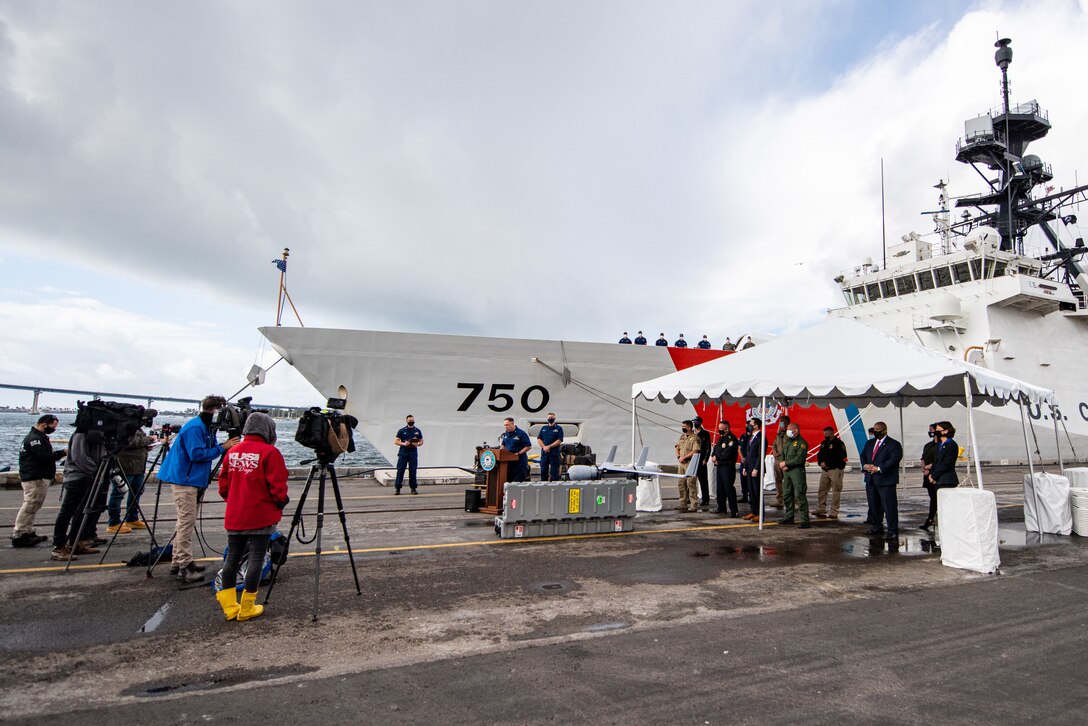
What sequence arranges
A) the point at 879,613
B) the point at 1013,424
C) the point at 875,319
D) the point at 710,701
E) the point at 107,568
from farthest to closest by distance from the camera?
the point at 875,319
the point at 1013,424
the point at 107,568
the point at 879,613
the point at 710,701

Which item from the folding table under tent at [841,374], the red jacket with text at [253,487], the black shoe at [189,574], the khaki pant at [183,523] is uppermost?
the folding table under tent at [841,374]

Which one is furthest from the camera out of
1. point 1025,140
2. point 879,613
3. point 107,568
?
point 1025,140

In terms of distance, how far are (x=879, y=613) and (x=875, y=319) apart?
17567mm

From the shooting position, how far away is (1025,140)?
23.2 meters

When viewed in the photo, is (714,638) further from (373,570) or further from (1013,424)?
(1013,424)

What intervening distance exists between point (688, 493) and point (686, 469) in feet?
1.40

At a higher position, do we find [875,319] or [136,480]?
[875,319]

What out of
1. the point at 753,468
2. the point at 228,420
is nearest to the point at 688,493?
the point at 753,468

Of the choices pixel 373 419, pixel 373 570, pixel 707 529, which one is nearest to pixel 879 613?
pixel 707 529

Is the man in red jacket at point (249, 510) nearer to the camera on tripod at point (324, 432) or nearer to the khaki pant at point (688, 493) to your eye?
the camera on tripod at point (324, 432)

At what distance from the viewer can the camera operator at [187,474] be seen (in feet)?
16.4

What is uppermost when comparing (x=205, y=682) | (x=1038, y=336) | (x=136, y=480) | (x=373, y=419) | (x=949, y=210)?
(x=949, y=210)

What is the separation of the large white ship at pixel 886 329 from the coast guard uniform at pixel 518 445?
6.30 ft

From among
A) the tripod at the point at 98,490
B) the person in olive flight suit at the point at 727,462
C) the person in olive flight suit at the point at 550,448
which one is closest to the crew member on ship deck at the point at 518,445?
the person in olive flight suit at the point at 550,448
